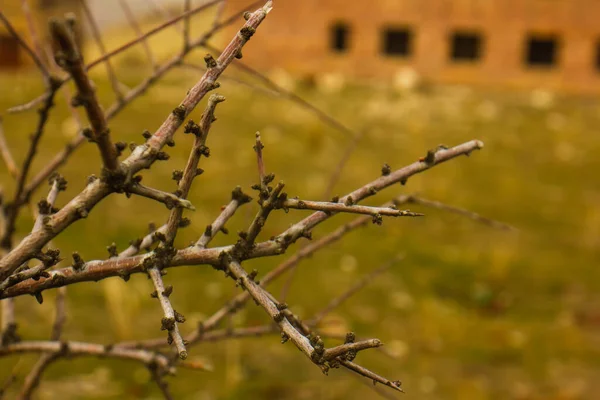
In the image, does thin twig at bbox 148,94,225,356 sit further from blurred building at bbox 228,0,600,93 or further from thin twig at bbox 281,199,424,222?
blurred building at bbox 228,0,600,93

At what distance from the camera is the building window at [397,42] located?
12.7m

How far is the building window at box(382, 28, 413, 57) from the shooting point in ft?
41.6

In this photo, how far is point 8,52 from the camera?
43.0 feet

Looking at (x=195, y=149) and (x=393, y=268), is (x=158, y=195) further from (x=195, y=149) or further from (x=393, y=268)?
(x=393, y=268)

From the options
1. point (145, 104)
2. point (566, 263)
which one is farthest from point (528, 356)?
point (145, 104)

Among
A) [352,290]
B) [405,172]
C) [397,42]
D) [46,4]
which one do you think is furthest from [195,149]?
[397,42]

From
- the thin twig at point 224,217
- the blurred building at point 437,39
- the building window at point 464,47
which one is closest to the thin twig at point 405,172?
the thin twig at point 224,217

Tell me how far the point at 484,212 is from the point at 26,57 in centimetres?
1034

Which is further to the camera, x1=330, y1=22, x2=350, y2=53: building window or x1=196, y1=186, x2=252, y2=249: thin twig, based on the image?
x1=330, y1=22, x2=350, y2=53: building window

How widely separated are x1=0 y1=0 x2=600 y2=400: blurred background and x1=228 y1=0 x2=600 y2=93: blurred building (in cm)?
2

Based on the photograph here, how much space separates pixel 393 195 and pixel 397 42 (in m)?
7.03

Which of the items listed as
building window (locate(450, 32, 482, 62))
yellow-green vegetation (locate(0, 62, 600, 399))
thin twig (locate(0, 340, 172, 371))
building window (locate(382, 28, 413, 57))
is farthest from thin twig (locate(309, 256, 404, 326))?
building window (locate(450, 32, 482, 62))

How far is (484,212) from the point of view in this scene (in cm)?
641

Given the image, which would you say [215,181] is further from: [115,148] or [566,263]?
[115,148]
